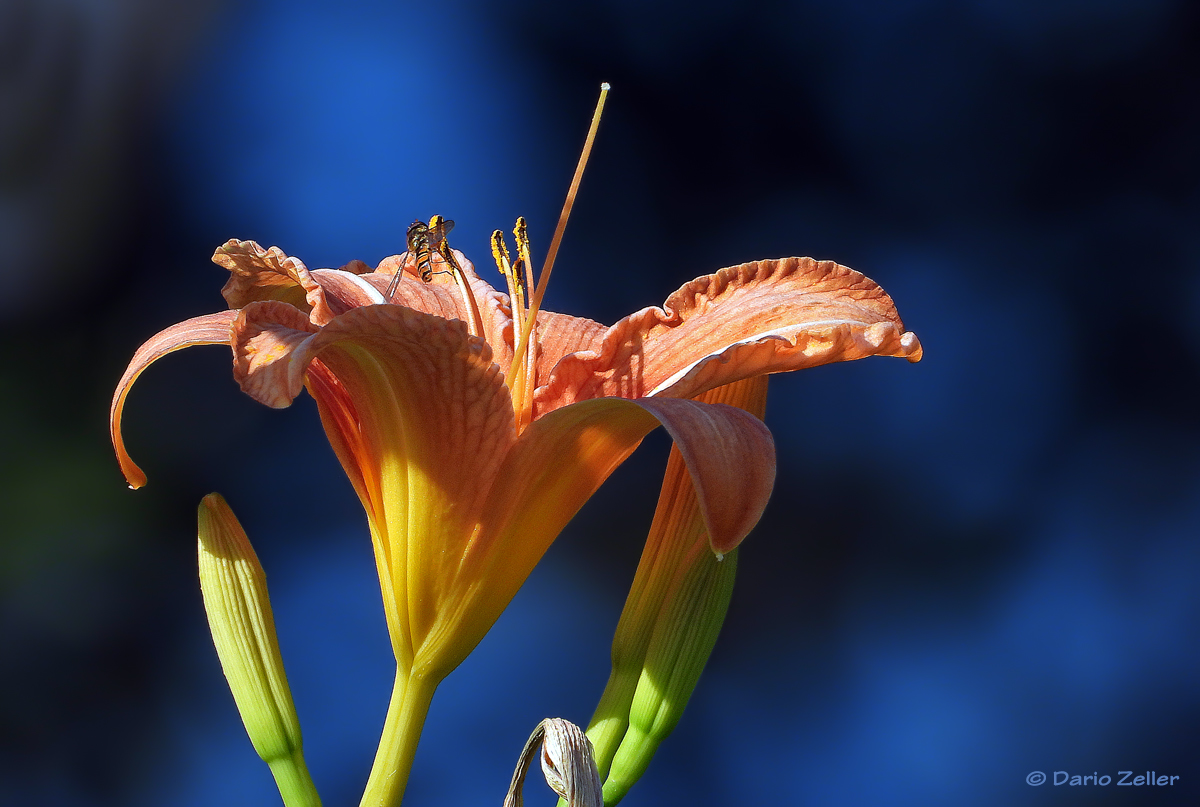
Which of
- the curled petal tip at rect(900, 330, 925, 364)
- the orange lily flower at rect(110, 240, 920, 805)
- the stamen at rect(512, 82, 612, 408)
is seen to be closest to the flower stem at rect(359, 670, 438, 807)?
the orange lily flower at rect(110, 240, 920, 805)

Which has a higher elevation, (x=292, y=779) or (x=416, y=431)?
(x=416, y=431)

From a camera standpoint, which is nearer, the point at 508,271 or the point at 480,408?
the point at 480,408

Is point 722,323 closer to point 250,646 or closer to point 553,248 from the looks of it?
point 553,248

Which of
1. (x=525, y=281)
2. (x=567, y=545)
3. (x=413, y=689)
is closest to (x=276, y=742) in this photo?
(x=413, y=689)

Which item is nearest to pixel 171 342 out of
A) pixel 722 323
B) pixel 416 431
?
pixel 416 431

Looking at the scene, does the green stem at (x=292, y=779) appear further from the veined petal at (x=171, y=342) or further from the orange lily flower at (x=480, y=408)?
the veined petal at (x=171, y=342)

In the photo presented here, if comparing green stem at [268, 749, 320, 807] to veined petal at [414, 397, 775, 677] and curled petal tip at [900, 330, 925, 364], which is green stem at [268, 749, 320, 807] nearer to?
veined petal at [414, 397, 775, 677]
